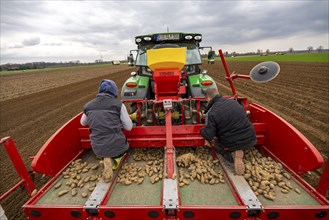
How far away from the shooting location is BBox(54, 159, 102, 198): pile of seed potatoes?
2.51 metres

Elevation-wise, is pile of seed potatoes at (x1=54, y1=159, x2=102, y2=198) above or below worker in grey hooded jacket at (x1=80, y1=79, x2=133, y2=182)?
below

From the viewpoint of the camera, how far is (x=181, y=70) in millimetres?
4164

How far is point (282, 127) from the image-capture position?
2787mm

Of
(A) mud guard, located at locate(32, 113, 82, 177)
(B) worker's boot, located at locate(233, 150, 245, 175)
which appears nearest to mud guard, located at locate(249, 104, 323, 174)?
(B) worker's boot, located at locate(233, 150, 245, 175)

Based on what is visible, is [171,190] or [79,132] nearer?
[171,190]

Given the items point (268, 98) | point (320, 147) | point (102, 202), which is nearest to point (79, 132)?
point (102, 202)

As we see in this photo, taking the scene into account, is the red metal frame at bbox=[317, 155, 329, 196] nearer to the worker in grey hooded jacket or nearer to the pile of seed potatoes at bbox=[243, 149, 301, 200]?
the pile of seed potatoes at bbox=[243, 149, 301, 200]

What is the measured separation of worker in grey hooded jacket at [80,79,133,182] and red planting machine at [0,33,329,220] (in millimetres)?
327

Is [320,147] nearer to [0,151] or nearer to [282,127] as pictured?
[282,127]

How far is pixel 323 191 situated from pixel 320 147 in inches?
93.0

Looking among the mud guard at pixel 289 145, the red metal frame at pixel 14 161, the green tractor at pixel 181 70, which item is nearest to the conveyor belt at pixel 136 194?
the red metal frame at pixel 14 161

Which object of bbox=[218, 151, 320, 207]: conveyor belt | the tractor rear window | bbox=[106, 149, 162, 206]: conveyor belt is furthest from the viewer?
the tractor rear window

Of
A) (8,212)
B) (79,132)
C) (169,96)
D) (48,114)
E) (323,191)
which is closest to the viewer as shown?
(323,191)

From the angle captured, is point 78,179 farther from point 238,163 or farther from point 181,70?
point 181,70
